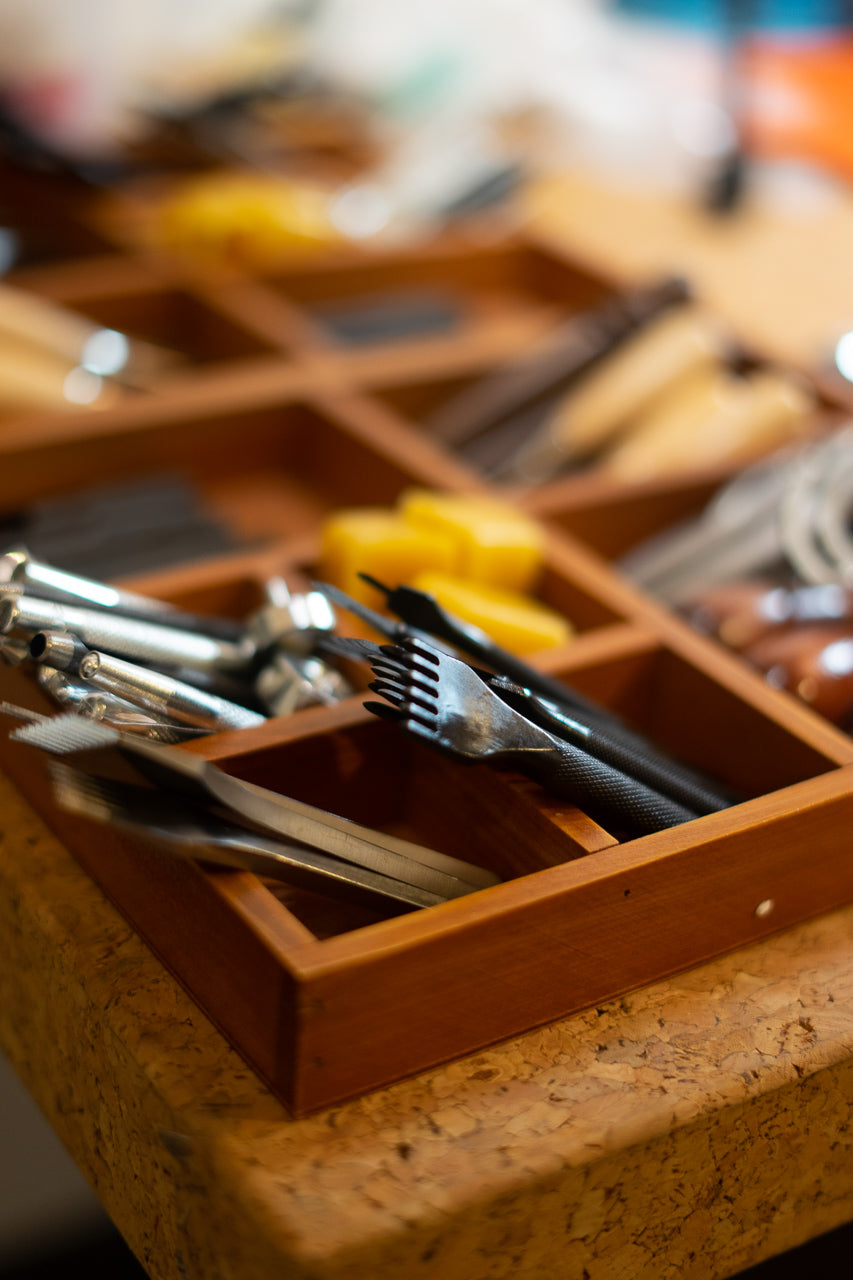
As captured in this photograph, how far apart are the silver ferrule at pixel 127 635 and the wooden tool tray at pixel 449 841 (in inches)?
2.2

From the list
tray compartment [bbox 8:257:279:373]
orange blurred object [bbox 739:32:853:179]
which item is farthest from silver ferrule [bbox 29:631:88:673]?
orange blurred object [bbox 739:32:853:179]

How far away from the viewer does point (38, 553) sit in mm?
966

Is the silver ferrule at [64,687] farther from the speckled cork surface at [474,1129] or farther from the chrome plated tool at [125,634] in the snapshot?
the speckled cork surface at [474,1129]

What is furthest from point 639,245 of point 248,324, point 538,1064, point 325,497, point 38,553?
point 538,1064

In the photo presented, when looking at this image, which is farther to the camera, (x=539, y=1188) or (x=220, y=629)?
(x=220, y=629)

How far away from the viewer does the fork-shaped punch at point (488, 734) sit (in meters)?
0.61

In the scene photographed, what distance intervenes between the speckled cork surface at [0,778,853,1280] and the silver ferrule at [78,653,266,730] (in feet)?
0.37

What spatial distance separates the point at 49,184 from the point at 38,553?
880mm

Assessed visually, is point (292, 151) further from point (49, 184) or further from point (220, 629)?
point (220, 629)

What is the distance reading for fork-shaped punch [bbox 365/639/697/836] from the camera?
609mm

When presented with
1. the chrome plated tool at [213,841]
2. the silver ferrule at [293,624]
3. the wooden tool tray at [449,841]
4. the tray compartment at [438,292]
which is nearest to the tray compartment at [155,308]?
the tray compartment at [438,292]

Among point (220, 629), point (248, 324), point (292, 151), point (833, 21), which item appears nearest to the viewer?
point (220, 629)

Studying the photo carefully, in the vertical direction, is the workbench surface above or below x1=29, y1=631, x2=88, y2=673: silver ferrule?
below

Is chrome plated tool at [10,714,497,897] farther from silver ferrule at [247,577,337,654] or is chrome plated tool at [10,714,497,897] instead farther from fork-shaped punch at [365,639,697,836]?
silver ferrule at [247,577,337,654]
